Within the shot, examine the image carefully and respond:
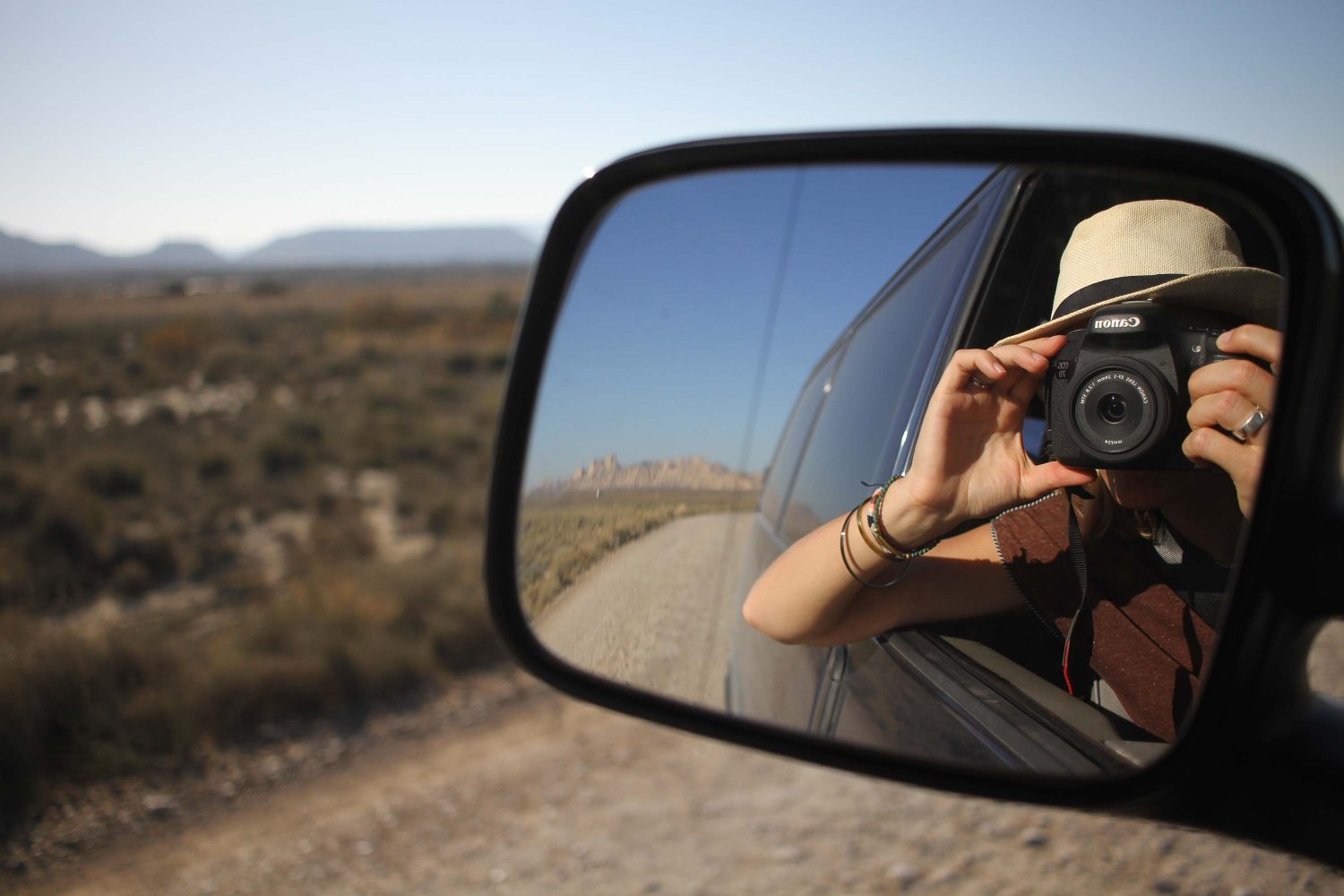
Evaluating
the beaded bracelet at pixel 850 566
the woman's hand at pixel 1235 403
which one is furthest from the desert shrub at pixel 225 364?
the woman's hand at pixel 1235 403

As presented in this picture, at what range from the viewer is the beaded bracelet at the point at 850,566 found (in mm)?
1450

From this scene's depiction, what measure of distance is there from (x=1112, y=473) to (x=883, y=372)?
2.16 feet

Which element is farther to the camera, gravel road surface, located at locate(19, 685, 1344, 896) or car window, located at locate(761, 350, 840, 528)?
gravel road surface, located at locate(19, 685, 1344, 896)

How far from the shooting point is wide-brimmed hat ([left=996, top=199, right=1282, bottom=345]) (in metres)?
1.15

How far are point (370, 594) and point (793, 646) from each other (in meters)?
7.09

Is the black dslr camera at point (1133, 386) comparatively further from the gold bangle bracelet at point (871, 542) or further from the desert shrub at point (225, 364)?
the desert shrub at point (225, 364)

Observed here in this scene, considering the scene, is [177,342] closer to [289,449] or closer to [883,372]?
[289,449]

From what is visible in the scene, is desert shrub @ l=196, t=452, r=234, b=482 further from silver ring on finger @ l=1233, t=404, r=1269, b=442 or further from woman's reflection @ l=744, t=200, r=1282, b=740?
silver ring on finger @ l=1233, t=404, r=1269, b=442

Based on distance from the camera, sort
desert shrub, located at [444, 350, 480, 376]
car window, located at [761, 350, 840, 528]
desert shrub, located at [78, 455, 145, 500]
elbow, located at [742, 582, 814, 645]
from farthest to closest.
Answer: desert shrub, located at [444, 350, 480, 376], desert shrub, located at [78, 455, 145, 500], car window, located at [761, 350, 840, 528], elbow, located at [742, 582, 814, 645]

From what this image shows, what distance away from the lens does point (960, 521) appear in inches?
52.6

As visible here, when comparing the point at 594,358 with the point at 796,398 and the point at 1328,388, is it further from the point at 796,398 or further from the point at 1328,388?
the point at 1328,388

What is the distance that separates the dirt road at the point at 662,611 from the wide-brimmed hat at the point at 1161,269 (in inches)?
30.6

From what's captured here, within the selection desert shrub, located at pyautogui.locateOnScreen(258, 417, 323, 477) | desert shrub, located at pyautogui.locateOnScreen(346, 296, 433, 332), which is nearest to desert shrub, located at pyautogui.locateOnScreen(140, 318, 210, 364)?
desert shrub, located at pyautogui.locateOnScreen(346, 296, 433, 332)

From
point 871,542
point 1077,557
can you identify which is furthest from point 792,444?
point 1077,557
